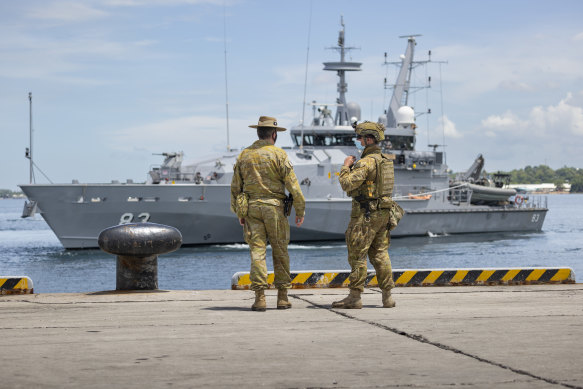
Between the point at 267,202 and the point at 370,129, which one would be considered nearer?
the point at 267,202

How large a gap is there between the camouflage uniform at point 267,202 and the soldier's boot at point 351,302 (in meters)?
0.40

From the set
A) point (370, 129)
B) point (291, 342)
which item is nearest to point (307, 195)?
point (370, 129)

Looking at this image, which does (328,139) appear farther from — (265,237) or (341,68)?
(265,237)

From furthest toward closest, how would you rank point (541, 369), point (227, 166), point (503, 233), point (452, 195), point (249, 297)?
point (503, 233) < point (452, 195) < point (227, 166) < point (249, 297) < point (541, 369)

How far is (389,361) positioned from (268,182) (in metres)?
2.58

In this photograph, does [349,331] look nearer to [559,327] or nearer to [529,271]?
[559,327]

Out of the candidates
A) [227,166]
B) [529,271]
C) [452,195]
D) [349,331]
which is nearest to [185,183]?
[227,166]

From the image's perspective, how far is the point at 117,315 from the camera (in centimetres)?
570

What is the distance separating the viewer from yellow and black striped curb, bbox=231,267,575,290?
25.5ft

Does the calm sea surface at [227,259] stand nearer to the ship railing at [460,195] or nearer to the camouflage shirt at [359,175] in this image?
the ship railing at [460,195]

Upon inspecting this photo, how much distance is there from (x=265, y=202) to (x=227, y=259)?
1842 centimetres

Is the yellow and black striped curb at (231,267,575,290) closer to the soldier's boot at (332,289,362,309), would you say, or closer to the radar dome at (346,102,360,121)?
the soldier's boot at (332,289,362,309)

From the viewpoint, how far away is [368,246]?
249 inches

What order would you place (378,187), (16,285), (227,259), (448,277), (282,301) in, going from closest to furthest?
(282,301)
(378,187)
(16,285)
(448,277)
(227,259)
